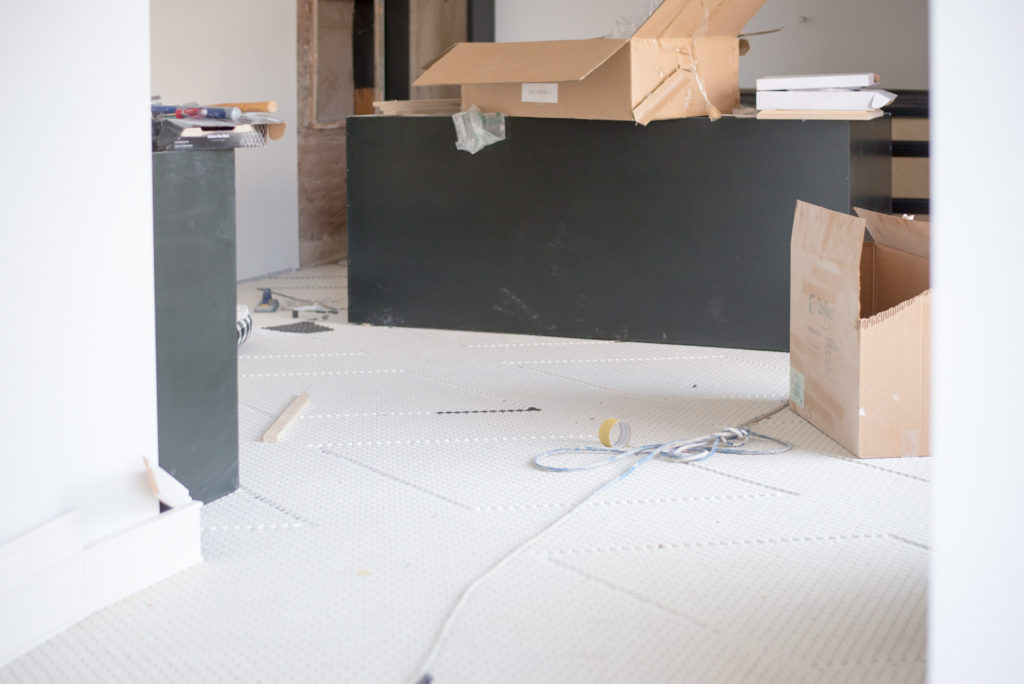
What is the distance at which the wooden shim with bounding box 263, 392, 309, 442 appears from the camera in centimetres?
261

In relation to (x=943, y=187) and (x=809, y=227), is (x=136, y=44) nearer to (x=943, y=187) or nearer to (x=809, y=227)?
(x=943, y=187)

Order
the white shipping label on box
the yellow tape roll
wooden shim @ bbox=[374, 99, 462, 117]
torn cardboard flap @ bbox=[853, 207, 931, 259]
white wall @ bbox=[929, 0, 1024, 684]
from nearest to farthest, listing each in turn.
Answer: white wall @ bbox=[929, 0, 1024, 684]
the yellow tape roll
torn cardboard flap @ bbox=[853, 207, 931, 259]
the white shipping label on box
wooden shim @ bbox=[374, 99, 462, 117]

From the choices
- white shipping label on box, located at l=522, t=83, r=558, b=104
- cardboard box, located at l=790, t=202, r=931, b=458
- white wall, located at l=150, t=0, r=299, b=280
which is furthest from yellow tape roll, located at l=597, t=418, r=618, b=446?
white wall, located at l=150, t=0, r=299, b=280

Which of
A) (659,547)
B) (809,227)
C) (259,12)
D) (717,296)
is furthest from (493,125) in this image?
(659,547)

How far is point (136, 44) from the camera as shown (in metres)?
1.74

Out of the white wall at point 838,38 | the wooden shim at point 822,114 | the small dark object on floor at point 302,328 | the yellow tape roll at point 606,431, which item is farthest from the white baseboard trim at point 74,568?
the white wall at point 838,38

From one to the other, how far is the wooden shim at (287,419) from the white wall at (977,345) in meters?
1.95

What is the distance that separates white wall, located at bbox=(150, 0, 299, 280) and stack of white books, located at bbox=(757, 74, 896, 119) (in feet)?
8.16

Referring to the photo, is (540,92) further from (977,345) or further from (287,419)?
(977,345)

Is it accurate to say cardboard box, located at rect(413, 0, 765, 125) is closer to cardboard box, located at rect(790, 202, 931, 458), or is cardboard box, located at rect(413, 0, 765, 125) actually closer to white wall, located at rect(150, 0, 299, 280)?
cardboard box, located at rect(790, 202, 931, 458)

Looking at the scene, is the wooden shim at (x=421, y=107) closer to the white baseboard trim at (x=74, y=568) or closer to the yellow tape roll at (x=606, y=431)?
the yellow tape roll at (x=606, y=431)

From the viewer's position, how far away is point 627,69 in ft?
11.1

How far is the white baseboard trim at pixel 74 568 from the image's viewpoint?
1532 mm

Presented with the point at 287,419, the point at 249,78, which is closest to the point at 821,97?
the point at 287,419
